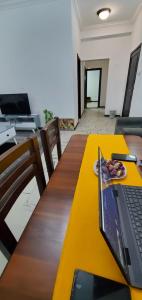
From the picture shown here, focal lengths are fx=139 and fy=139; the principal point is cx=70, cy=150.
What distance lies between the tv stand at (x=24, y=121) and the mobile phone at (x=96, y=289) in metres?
3.62

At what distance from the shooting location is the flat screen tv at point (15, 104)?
12.0 ft

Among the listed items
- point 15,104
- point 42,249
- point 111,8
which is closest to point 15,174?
point 42,249

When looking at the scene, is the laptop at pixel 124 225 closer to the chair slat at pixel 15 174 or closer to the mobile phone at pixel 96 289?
the mobile phone at pixel 96 289

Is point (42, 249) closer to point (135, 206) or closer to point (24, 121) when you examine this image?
point (135, 206)

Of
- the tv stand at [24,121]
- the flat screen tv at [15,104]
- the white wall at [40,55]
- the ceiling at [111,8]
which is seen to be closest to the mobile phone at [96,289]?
the white wall at [40,55]

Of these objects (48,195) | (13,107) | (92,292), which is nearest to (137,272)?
(92,292)

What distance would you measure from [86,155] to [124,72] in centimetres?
437

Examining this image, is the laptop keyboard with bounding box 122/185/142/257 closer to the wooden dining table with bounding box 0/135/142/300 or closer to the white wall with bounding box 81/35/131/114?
the wooden dining table with bounding box 0/135/142/300

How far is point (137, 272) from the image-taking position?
38 cm

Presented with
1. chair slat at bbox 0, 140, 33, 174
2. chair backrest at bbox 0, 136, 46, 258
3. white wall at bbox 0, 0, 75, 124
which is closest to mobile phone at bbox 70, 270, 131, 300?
chair backrest at bbox 0, 136, 46, 258

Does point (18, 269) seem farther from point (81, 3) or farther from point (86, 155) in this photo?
point (81, 3)

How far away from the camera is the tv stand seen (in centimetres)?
372

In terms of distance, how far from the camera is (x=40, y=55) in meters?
3.19

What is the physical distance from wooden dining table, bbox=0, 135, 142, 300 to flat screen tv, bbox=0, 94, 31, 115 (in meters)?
3.34
